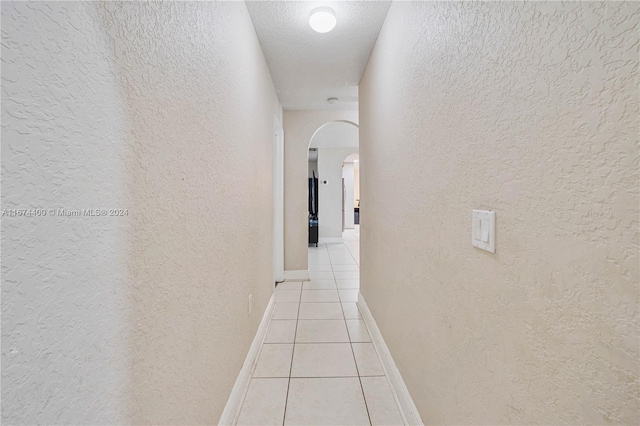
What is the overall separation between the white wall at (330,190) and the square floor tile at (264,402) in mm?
6017

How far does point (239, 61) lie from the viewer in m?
1.61

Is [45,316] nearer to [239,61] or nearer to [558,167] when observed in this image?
[558,167]

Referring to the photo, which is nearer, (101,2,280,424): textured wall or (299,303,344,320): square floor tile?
(101,2,280,424): textured wall

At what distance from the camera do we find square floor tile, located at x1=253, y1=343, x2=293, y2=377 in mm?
1786

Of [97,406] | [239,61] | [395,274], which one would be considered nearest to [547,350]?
[97,406]

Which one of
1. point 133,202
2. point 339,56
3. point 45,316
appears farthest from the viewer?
point 339,56

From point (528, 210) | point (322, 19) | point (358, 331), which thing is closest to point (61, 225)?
point (528, 210)

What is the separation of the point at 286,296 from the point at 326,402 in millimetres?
1703

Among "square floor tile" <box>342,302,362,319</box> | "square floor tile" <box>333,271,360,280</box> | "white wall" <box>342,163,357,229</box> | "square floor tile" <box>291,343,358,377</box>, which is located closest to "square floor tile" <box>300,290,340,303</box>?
"square floor tile" <box>342,302,362,319</box>

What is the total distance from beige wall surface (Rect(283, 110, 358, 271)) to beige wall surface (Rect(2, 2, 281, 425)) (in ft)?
8.01

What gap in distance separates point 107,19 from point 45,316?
577 millimetres

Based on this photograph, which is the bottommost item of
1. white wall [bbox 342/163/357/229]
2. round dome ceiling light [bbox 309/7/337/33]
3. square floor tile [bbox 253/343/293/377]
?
square floor tile [bbox 253/343/293/377]

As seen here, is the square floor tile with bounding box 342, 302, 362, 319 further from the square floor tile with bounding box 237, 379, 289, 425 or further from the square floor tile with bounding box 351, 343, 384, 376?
the square floor tile with bounding box 237, 379, 289, 425

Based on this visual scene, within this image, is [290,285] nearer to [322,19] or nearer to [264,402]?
[264,402]
